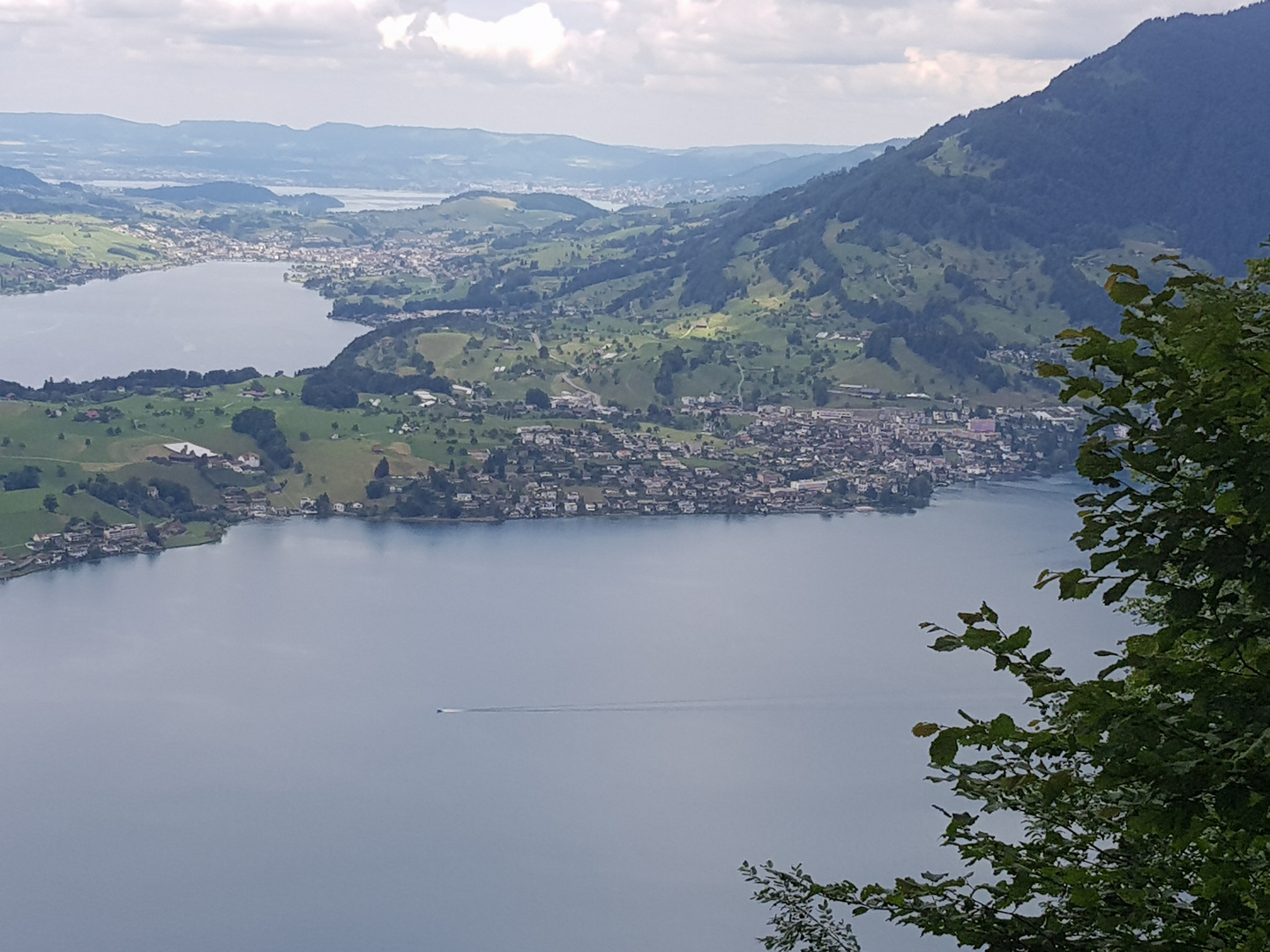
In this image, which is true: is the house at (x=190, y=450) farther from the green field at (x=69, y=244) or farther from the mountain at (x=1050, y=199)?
the green field at (x=69, y=244)

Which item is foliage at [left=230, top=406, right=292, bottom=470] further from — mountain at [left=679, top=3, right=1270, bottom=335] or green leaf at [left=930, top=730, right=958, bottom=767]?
green leaf at [left=930, top=730, right=958, bottom=767]

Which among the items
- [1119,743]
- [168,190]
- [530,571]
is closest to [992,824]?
[530,571]

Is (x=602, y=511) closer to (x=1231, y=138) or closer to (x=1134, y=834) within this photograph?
(x=1134, y=834)

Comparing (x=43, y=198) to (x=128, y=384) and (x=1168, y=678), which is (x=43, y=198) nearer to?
(x=128, y=384)

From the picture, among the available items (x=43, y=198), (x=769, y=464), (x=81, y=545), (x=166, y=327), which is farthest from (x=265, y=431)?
(x=43, y=198)

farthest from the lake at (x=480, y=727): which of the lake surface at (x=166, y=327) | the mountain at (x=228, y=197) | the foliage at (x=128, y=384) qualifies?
the mountain at (x=228, y=197)
